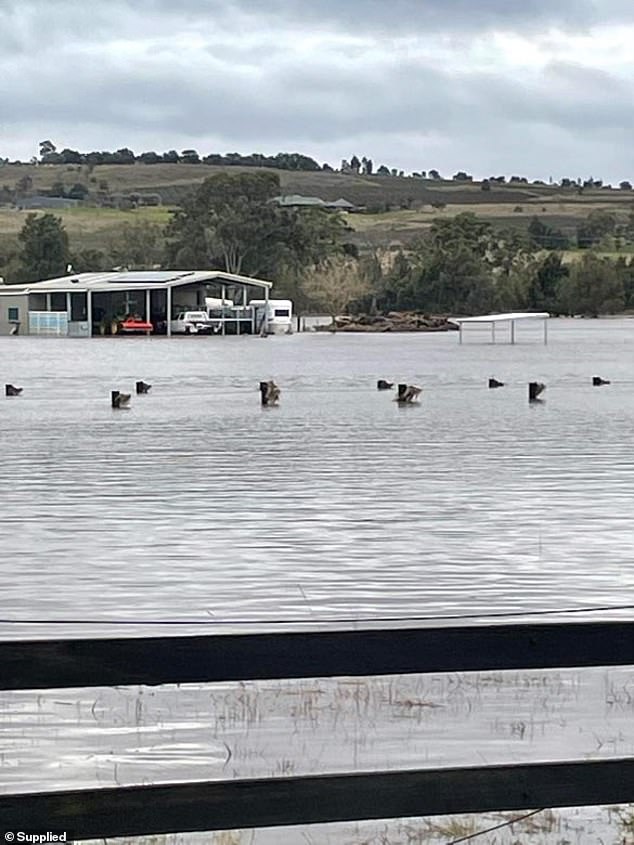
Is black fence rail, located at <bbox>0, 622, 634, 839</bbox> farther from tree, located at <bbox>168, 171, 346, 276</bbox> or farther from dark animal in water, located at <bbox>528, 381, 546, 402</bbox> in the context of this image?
tree, located at <bbox>168, 171, 346, 276</bbox>

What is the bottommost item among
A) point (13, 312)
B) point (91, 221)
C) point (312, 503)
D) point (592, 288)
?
point (13, 312)

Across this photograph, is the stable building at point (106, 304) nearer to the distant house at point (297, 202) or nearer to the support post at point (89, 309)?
the support post at point (89, 309)

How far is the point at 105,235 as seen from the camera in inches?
6708

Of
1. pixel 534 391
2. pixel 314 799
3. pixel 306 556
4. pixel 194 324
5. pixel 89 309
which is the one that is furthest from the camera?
pixel 194 324

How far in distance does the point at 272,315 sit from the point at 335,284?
84.7 ft

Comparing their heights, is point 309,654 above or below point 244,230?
below

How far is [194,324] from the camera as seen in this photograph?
110812mm

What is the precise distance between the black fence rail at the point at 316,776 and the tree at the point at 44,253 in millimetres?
140527

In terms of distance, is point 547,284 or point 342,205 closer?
point 547,284

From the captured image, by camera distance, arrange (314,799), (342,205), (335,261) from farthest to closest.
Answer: (342,205)
(335,261)
(314,799)

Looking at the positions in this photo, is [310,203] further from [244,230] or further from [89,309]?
[89,309]

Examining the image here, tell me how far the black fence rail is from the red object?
10718 centimetres

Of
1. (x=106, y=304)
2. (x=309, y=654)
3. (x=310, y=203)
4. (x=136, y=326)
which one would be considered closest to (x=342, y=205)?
(x=310, y=203)

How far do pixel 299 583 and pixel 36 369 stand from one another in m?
51.8
